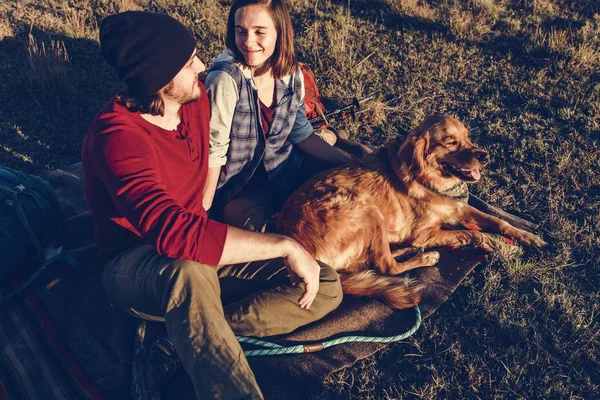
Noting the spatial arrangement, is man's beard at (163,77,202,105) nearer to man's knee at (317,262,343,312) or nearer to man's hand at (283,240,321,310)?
man's hand at (283,240,321,310)

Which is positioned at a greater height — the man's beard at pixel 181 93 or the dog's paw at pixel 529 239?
the man's beard at pixel 181 93

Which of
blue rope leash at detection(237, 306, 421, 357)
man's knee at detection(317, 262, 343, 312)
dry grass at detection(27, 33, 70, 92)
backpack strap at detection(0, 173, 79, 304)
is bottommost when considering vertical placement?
blue rope leash at detection(237, 306, 421, 357)

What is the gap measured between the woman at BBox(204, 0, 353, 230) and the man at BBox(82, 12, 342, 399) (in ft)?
1.52

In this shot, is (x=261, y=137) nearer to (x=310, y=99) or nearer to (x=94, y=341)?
(x=310, y=99)

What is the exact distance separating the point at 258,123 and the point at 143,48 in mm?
1262

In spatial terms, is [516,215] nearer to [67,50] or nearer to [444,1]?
[444,1]

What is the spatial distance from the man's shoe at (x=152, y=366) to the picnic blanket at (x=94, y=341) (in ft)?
0.39

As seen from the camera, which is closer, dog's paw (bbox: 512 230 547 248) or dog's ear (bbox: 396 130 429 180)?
dog's ear (bbox: 396 130 429 180)

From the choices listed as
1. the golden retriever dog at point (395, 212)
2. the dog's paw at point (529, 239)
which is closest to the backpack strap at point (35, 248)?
the golden retriever dog at point (395, 212)

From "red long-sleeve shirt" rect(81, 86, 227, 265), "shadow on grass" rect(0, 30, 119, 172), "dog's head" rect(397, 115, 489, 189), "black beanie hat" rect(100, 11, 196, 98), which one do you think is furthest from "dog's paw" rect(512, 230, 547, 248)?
"shadow on grass" rect(0, 30, 119, 172)

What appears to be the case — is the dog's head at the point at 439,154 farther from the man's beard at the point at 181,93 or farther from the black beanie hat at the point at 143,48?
the black beanie hat at the point at 143,48

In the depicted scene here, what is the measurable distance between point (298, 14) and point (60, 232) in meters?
4.51

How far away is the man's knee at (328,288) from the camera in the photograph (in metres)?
3.04

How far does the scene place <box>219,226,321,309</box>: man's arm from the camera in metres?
2.47
